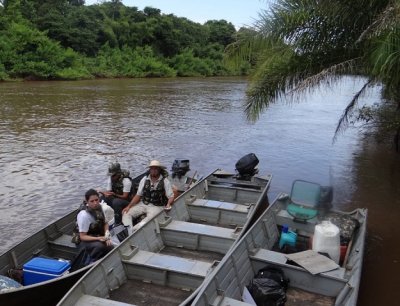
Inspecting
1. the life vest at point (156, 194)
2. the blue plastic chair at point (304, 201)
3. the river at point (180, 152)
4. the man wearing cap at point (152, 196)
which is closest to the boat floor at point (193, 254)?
the man wearing cap at point (152, 196)

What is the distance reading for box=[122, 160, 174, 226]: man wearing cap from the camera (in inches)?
333

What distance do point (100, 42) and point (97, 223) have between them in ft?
171

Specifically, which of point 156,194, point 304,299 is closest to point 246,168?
point 156,194

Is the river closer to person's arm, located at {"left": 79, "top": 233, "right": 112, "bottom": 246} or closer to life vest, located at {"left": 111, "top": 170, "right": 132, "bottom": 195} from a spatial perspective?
life vest, located at {"left": 111, "top": 170, "right": 132, "bottom": 195}

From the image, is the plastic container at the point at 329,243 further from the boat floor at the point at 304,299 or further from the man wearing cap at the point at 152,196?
the man wearing cap at the point at 152,196

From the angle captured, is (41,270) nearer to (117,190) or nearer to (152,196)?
(152,196)

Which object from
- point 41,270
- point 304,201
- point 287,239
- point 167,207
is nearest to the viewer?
point 41,270

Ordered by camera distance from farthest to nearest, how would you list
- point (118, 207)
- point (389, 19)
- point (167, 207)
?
1. point (118, 207)
2. point (167, 207)
3. point (389, 19)

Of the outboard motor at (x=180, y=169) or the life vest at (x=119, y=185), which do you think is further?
the outboard motor at (x=180, y=169)

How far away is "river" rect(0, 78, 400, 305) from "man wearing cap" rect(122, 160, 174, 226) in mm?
2545

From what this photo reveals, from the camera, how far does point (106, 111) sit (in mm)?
25797

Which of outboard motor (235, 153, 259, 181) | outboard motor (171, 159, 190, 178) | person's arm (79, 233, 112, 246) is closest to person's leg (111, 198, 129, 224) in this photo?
person's arm (79, 233, 112, 246)

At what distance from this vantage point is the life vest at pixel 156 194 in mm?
8500

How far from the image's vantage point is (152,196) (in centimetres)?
853
